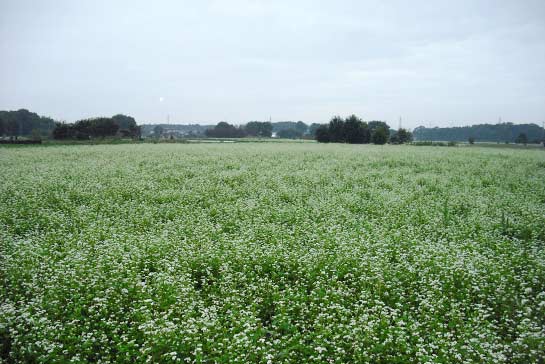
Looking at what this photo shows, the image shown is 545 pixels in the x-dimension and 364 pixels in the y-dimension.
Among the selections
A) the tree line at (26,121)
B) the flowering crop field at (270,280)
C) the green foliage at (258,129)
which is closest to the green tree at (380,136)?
the flowering crop field at (270,280)

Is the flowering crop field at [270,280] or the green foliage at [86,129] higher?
the green foliage at [86,129]

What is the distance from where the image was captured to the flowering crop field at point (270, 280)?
5492 millimetres

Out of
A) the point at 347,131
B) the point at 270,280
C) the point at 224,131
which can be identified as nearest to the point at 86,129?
the point at 347,131

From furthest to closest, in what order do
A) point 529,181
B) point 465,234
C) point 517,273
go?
1. point 529,181
2. point 465,234
3. point 517,273

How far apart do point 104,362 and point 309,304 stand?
3.69 metres

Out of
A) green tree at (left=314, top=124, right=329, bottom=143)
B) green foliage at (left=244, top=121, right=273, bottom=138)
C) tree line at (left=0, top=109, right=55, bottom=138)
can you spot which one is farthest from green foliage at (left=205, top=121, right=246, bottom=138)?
green tree at (left=314, top=124, right=329, bottom=143)

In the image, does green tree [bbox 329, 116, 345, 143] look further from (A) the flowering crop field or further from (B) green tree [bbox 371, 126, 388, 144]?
(A) the flowering crop field

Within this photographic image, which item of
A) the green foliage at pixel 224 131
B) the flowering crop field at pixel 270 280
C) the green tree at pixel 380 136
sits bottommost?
the flowering crop field at pixel 270 280

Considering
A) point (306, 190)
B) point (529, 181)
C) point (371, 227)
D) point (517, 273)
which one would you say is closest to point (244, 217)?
point (371, 227)

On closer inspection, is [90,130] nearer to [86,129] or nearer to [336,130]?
[86,129]

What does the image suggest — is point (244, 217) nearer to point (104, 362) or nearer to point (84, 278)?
point (84, 278)

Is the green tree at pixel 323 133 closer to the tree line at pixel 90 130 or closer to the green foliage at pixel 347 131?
the green foliage at pixel 347 131

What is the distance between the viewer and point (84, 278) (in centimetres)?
770

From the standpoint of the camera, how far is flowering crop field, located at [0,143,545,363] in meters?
5.49
